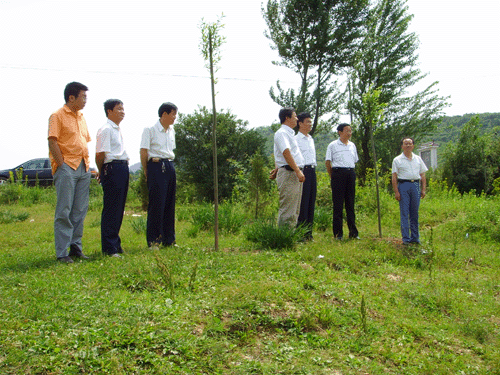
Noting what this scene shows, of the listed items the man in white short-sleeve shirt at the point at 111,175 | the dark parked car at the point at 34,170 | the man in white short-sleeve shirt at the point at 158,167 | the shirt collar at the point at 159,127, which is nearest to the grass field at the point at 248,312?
the man in white short-sleeve shirt at the point at 111,175

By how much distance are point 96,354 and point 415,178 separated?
563cm

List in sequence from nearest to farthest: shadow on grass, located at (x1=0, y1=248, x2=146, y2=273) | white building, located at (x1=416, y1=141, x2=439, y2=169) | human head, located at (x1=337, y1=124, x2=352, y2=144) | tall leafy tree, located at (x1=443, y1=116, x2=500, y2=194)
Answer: shadow on grass, located at (x1=0, y1=248, x2=146, y2=273)
human head, located at (x1=337, y1=124, x2=352, y2=144)
tall leafy tree, located at (x1=443, y1=116, x2=500, y2=194)
white building, located at (x1=416, y1=141, x2=439, y2=169)

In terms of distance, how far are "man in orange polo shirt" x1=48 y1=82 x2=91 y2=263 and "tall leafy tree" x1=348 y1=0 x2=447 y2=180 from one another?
787 inches

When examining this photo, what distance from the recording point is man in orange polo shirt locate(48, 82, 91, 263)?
465 cm

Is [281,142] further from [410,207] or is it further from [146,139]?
[410,207]

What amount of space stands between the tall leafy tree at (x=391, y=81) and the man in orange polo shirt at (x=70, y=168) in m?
20.0

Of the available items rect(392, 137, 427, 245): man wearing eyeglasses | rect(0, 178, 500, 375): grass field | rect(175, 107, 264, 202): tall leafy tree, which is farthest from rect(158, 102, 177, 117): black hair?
rect(175, 107, 264, 202): tall leafy tree

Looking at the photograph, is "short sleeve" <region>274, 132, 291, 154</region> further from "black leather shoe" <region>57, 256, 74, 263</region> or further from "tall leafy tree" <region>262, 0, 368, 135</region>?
"tall leafy tree" <region>262, 0, 368, 135</region>

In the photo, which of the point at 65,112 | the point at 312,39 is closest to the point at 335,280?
the point at 65,112

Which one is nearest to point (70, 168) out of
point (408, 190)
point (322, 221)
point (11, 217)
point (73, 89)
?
point (73, 89)

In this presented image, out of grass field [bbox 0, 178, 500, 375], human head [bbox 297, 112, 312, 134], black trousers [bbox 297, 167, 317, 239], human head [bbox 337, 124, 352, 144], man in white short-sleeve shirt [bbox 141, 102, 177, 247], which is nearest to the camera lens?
grass field [bbox 0, 178, 500, 375]

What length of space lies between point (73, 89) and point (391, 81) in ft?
79.0

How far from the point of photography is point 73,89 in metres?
4.82

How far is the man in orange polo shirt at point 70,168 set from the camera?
15.3ft
